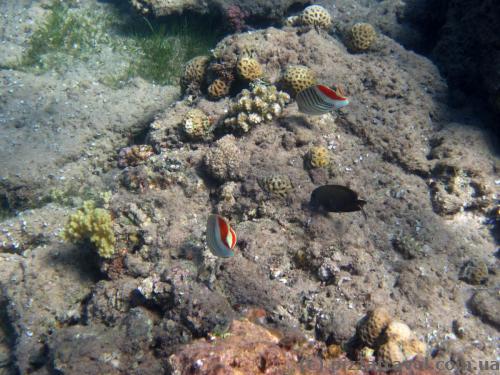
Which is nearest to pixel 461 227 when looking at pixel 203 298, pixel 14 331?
pixel 203 298

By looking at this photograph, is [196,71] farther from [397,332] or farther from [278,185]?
[397,332]

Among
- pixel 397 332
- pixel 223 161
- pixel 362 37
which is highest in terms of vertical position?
pixel 362 37

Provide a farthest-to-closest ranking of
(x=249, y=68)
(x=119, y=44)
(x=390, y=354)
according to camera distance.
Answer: (x=119, y=44) → (x=249, y=68) → (x=390, y=354)

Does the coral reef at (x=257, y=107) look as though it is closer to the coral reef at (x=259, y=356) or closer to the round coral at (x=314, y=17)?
the round coral at (x=314, y=17)

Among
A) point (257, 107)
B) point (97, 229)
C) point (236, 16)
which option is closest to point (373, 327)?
point (257, 107)

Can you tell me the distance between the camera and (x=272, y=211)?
4.44 meters

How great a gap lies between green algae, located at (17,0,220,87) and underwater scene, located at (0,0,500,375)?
4.03 ft

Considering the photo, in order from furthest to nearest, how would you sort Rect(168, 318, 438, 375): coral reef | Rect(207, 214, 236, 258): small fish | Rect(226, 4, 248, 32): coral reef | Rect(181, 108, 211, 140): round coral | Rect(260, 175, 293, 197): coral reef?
Rect(226, 4, 248, 32): coral reef < Rect(181, 108, 211, 140): round coral < Rect(260, 175, 293, 197): coral reef < Rect(207, 214, 236, 258): small fish < Rect(168, 318, 438, 375): coral reef

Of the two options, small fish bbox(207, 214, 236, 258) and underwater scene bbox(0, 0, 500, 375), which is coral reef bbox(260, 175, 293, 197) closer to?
underwater scene bbox(0, 0, 500, 375)

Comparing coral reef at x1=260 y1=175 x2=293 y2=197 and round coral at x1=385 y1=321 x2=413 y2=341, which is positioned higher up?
coral reef at x1=260 y1=175 x2=293 y2=197

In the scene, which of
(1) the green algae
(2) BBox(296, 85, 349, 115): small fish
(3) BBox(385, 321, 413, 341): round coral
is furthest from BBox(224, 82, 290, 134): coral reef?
(1) the green algae

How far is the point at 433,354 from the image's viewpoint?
3.60 metres

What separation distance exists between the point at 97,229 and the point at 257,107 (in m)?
2.88

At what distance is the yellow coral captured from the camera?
4426 millimetres
